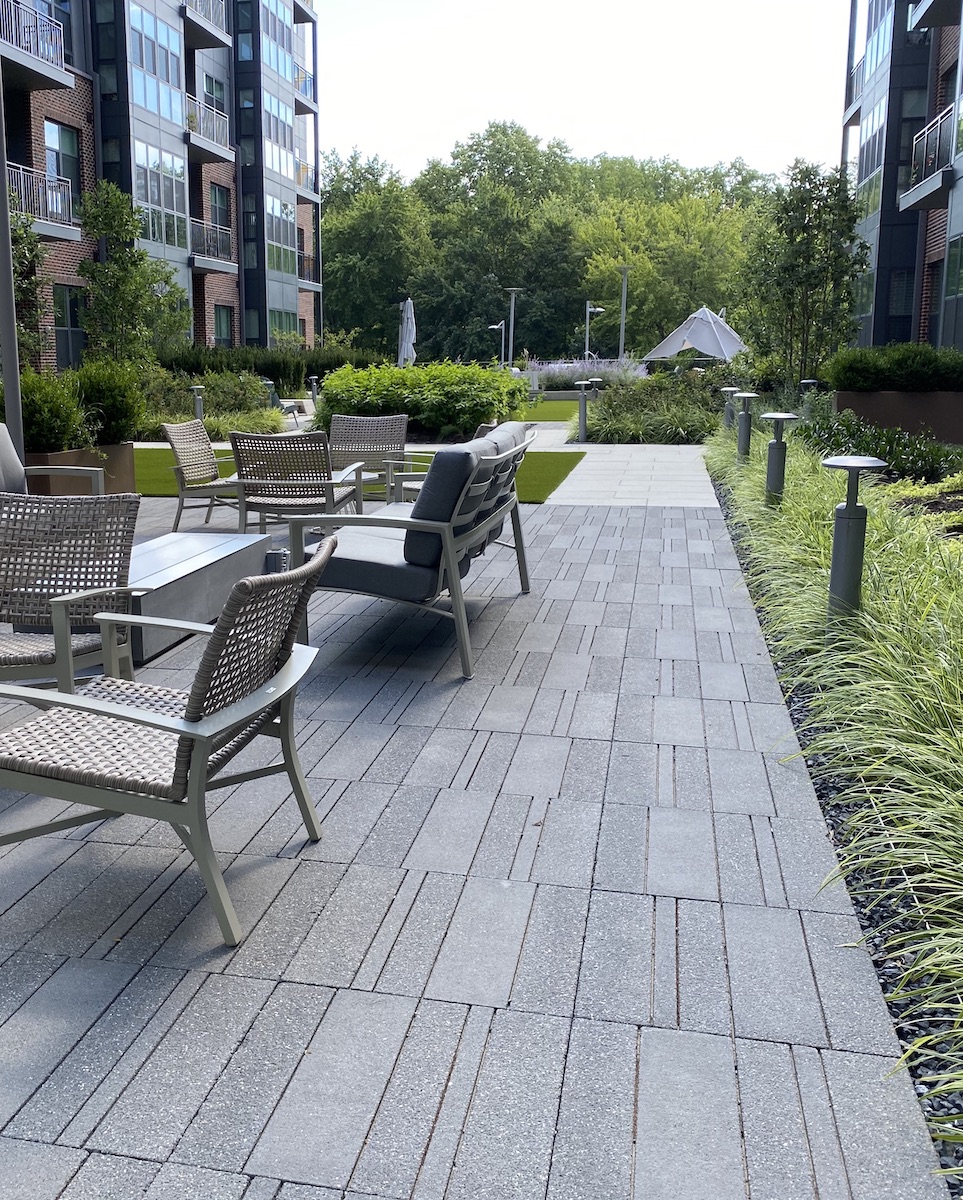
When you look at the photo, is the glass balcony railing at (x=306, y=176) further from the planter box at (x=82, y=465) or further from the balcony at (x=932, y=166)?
the planter box at (x=82, y=465)

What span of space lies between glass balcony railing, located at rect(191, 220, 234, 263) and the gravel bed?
32.9m

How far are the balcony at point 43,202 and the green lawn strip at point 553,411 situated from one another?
436 inches

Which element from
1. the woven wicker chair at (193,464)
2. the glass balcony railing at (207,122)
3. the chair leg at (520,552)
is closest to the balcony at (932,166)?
the woven wicker chair at (193,464)

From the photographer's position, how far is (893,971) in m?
2.93

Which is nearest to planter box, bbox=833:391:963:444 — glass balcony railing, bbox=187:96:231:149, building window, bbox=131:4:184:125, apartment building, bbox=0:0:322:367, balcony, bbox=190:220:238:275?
apartment building, bbox=0:0:322:367

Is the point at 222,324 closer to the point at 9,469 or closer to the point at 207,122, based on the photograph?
the point at 207,122

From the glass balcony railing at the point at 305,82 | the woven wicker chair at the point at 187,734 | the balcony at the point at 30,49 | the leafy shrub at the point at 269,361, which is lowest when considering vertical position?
the woven wicker chair at the point at 187,734

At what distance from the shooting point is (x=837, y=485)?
9219 millimetres

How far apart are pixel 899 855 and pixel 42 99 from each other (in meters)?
28.2

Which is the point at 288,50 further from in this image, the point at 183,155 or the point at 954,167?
the point at 954,167

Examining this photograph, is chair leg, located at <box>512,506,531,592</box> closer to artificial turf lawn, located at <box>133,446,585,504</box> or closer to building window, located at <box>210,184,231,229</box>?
artificial turf lawn, located at <box>133,446,585,504</box>

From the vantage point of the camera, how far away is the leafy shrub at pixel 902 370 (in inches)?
703

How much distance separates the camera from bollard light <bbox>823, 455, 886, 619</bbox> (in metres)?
5.43

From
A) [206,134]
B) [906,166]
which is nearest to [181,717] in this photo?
[906,166]
